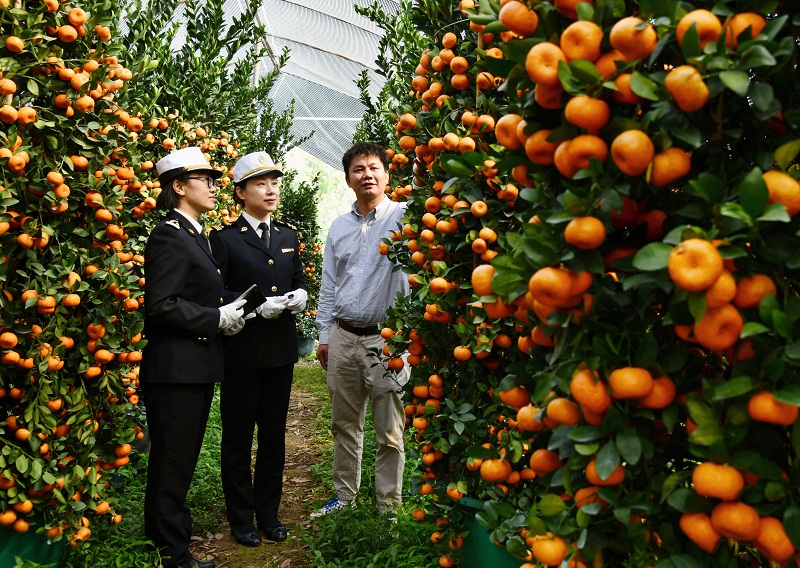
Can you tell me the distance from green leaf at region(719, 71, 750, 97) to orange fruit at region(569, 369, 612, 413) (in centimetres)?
45

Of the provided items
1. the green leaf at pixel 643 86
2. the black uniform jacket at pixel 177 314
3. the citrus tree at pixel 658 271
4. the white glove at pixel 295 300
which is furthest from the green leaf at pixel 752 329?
the white glove at pixel 295 300

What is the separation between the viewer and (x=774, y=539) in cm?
89

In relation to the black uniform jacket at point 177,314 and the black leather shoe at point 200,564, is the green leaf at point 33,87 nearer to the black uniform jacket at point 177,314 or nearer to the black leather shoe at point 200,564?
the black uniform jacket at point 177,314

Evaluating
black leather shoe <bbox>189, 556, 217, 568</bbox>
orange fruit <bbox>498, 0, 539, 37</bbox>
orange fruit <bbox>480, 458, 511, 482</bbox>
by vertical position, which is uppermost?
orange fruit <bbox>498, 0, 539, 37</bbox>

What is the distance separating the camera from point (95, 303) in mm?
2791

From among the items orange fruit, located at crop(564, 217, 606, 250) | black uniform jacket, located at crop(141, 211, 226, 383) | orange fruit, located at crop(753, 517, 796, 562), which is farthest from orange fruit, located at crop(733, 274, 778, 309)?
black uniform jacket, located at crop(141, 211, 226, 383)

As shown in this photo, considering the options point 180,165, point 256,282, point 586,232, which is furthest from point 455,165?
point 256,282

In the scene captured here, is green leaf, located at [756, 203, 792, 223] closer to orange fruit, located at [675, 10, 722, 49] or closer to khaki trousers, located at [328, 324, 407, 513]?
orange fruit, located at [675, 10, 722, 49]

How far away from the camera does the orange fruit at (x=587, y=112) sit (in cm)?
97

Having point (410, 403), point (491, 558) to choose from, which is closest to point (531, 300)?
point (491, 558)

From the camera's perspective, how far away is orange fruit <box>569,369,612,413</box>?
980 millimetres

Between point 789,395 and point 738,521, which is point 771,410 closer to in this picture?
point 789,395

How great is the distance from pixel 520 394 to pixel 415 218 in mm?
1671

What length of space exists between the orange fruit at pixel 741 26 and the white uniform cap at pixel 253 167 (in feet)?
10.1
